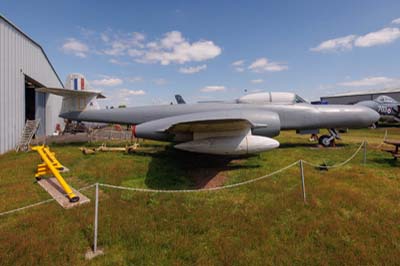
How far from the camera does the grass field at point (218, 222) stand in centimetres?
271

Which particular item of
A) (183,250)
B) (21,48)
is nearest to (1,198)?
(183,250)

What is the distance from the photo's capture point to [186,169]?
6938mm

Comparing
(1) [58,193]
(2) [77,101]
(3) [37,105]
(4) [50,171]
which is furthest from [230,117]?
(3) [37,105]

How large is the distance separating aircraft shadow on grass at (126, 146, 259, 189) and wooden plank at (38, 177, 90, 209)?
1.62m

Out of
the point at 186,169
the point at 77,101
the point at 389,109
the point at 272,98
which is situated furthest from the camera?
the point at 389,109

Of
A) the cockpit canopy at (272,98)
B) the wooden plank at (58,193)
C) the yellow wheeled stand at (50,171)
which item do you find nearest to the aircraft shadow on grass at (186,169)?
the wooden plank at (58,193)

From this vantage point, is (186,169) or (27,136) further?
(27,136)

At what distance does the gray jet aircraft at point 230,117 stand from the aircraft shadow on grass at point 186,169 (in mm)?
819

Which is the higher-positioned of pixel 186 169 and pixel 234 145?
pixel 234 145

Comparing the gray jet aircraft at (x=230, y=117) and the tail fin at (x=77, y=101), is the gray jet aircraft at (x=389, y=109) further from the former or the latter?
the tail fin at (x=77, y=101)

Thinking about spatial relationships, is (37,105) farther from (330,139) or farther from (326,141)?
(330,139)

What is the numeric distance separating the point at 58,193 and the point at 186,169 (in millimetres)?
3625

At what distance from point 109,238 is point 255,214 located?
2537 mm

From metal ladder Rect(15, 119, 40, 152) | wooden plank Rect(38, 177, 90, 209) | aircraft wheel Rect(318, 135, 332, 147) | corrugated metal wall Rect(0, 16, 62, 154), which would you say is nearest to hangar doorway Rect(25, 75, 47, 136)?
corrugated metal wall Rect(0, 16, 62, 154)
